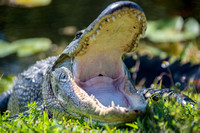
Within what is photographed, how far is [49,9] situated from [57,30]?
82 cm

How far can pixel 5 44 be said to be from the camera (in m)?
7.68

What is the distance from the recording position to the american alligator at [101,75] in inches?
96.0

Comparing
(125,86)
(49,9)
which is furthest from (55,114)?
(49,9)

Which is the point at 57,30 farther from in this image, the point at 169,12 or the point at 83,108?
the point at 83,108

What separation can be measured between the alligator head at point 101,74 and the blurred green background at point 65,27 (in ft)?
14.5

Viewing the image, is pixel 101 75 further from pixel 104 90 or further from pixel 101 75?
pixel 104 90

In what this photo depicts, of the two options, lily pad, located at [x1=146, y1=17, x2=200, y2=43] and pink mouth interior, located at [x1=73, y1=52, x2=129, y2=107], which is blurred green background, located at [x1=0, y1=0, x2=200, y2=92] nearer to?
lily pad, located at [x1=146, y1=17, x2=200, y2=43]

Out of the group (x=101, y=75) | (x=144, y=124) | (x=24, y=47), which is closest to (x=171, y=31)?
(x=24, y=47)

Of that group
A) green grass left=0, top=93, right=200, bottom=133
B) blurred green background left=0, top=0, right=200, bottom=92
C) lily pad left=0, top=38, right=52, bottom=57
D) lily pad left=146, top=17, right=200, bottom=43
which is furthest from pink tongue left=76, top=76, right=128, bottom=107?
lily pad left=146, top=17, right=200, bottom=43

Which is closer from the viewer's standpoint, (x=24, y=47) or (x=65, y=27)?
(x=24, y=47)

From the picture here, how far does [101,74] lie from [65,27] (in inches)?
254

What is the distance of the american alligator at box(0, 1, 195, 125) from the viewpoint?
2438 mm

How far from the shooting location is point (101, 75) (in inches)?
123

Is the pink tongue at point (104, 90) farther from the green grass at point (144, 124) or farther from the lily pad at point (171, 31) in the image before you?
the lily pad at point (171, 31)
